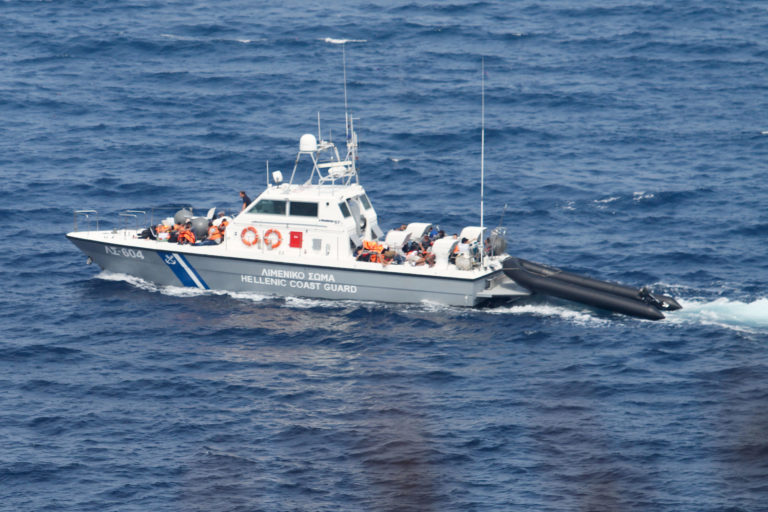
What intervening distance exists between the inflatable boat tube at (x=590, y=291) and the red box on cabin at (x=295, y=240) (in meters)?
9.33

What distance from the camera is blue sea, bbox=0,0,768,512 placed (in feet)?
113

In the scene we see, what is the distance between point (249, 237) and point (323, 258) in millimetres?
3601

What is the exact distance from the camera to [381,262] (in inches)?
1959

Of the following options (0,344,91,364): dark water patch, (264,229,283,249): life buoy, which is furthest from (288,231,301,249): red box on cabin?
(0,344,91,364): dark water patch

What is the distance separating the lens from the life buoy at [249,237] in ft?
169

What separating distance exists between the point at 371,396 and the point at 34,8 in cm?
6831

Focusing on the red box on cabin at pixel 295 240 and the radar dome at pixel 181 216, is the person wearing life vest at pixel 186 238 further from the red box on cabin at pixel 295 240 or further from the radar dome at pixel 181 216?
the red box on cabin at pixel 295 240

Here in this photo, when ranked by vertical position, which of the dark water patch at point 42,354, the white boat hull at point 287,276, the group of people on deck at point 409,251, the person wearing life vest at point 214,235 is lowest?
the dark water patch at point 42,354

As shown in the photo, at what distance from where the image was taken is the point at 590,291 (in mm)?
46719

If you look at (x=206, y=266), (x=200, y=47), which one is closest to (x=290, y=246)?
(x=206, y=266)

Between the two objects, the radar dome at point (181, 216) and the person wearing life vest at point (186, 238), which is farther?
the radar dome at point (181, 216)

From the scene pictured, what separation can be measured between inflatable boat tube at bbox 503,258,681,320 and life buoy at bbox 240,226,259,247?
37.1 ft

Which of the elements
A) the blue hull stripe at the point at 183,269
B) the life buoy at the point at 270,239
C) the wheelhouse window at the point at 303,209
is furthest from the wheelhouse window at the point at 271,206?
the blue hull stripe at the point at 183,269

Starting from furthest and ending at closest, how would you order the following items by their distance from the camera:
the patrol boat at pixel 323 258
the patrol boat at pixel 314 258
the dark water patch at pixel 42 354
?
the patrol boat at pixel 314 258 < the patrol boat at pixel 323 258 < the dark water patch at pixel 42 354
